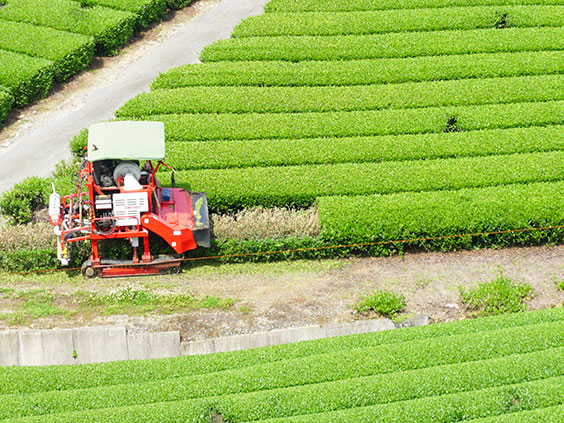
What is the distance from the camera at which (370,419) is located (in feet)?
52.3

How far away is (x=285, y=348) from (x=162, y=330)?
3.54 metres

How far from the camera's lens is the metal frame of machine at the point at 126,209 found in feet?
68.1

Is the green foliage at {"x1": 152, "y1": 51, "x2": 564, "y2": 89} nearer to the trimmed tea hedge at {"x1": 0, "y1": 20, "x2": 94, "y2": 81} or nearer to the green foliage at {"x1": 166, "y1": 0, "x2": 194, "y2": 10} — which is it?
the trimmed tea hedge at {"x1": 0, "y1": 20, "x2": 94, "y2": 81}

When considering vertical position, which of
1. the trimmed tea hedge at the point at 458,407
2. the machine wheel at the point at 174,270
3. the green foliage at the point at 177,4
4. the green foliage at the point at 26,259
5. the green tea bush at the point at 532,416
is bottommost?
the green tea bush at the point at 532,416

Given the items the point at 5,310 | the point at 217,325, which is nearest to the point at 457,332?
the point at 217,325

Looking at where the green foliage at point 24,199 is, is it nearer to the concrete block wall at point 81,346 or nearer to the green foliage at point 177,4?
the concrete block wall at point 81,346

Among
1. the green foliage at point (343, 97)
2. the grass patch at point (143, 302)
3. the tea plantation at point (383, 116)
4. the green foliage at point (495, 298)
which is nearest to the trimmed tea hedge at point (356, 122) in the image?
the tea plantation at point (383, 116)

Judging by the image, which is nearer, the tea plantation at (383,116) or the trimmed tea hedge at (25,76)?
the tea plantation at (383,116)

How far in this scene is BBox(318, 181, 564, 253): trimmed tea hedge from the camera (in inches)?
901

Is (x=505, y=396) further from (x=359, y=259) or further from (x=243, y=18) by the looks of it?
(x=243, y=18)

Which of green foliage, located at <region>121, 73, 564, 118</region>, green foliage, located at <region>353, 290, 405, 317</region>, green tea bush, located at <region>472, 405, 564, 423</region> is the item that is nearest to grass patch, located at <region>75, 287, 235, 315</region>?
green foliage, located at <region>353, 290, 405, 317</region>

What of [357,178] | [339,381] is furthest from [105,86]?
[339,381]

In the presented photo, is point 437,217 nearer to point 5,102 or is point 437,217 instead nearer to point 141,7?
point 5,102

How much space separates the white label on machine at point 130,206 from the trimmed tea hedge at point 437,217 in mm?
5592
